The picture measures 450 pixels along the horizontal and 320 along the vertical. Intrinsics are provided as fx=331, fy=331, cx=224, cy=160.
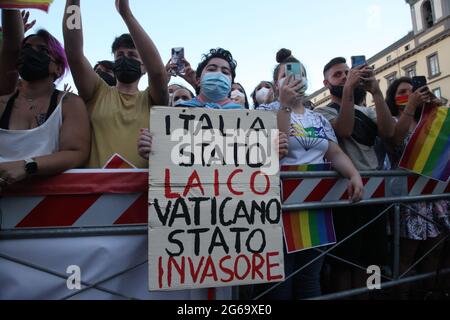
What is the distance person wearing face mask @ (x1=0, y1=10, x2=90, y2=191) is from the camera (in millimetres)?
1704

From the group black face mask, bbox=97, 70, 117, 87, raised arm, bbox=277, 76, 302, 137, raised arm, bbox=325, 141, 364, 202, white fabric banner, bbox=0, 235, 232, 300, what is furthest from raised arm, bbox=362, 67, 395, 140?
black face mask, bbox=97, 70, 117, 87

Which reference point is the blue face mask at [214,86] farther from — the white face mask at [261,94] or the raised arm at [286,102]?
the white face mask at [261,94]

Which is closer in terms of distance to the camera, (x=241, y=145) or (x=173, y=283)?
(x=173, y=283)

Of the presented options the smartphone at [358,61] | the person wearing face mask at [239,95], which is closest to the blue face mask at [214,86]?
the smartphone at [358,61]

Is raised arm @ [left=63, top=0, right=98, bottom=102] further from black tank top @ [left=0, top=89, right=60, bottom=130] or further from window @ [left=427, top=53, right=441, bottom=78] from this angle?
window @ [left=427, top=53, right=441, bottom=78]

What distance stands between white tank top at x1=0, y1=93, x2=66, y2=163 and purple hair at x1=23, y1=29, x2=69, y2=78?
1.58 feet

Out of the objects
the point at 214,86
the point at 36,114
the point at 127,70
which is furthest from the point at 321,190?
the point at 36,114

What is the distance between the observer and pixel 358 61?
2.76 metres

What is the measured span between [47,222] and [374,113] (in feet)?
9.19
